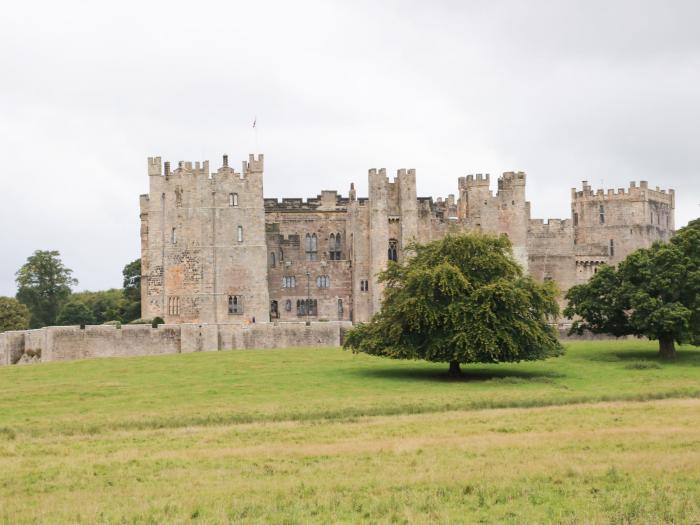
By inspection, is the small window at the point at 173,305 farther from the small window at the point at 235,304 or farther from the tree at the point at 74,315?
the tree at the point at 74,315

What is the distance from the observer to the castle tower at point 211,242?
72875 millimetres

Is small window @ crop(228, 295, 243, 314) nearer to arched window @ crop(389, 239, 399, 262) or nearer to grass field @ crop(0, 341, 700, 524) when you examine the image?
arched window @ crop(389, 239, 399, 262)

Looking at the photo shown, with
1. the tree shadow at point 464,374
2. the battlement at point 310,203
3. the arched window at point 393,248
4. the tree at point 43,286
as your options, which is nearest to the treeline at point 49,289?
the tree at point 43,286

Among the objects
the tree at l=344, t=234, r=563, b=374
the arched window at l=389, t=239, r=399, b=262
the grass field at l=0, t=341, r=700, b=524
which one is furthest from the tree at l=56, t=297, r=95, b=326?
the tree at l=344, t=234, r=563, b=374

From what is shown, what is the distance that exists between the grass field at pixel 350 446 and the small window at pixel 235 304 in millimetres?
25429

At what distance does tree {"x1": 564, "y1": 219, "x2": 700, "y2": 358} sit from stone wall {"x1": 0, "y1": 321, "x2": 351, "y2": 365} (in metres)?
16.9

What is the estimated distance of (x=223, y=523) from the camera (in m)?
18.6

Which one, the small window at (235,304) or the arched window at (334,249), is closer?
the small window at (235,304)

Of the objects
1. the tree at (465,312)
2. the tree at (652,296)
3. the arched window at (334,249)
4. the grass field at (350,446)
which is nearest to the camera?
the grass field at (350,446)

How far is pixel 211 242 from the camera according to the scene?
73250 mm

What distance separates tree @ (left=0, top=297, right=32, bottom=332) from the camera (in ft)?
294

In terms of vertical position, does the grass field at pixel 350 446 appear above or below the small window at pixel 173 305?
below

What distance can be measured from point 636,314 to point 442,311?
40.7 ft

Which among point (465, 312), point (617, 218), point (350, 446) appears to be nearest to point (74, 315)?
point (617, 218)
